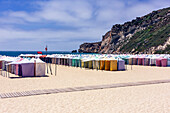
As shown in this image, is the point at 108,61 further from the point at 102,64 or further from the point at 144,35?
the point at 144,35

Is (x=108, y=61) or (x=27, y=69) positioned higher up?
(x=108, y=61)

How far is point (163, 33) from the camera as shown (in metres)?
68.7

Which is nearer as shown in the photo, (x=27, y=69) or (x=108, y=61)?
(x=27, y=69)

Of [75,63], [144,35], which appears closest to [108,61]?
[75,63]

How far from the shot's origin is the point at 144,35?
3169 inches

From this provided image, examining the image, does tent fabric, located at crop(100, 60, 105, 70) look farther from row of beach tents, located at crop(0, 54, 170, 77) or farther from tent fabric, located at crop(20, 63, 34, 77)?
tent fabric, located at crop(20, 63, 34, 77)

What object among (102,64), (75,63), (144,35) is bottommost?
(75,63)

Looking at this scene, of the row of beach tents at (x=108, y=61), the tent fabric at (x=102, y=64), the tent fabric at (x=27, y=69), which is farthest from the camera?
the tent fabric at (x=102, y=64)

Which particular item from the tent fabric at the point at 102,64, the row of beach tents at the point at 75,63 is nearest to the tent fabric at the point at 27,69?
the row of beach tents at the point at 75,63

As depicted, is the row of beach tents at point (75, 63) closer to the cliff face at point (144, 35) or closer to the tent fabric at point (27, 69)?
the tent fabric at point (27, 69)

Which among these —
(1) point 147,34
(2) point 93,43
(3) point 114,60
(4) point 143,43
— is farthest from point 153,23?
(2) point 93,43

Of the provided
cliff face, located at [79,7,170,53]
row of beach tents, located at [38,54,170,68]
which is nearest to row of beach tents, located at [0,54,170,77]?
row of beach tents, located at [38,54,170,68]

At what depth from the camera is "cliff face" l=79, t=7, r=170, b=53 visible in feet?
219

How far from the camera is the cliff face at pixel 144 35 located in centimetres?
6675
